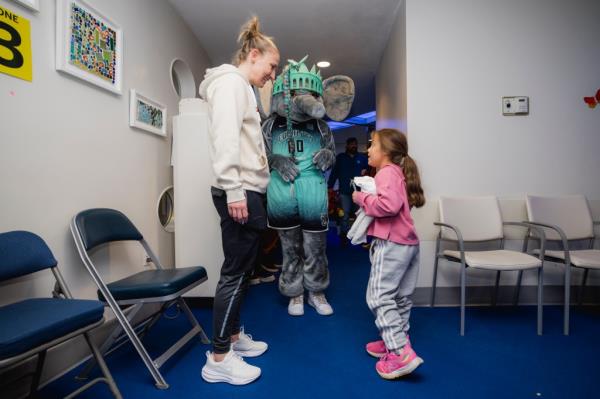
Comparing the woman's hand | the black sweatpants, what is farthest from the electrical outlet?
the woman's hand

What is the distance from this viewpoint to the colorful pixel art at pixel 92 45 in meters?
1.74

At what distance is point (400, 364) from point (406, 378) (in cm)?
11

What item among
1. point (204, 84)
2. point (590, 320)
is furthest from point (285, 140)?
point (590, 320)

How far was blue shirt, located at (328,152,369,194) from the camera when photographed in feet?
17.2

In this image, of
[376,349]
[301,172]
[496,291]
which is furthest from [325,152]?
[496,291]

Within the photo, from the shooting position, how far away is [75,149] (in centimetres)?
176

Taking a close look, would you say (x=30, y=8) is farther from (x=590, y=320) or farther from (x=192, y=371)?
(x=590, y=320)

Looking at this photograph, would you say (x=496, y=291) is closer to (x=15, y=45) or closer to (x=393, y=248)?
(x=393, y=248)

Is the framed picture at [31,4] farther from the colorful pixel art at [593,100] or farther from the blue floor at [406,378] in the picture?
the colorful pixel art at [593,100]

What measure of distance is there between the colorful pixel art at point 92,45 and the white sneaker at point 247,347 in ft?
5.62

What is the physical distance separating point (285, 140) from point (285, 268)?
0.93 meters

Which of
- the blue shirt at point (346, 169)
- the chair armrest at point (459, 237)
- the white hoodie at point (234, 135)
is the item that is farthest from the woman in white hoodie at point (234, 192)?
the blue shirt at point (346, 169)

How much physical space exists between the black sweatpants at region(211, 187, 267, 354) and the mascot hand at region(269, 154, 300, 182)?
734mm

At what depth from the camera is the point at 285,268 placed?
2.42 m
